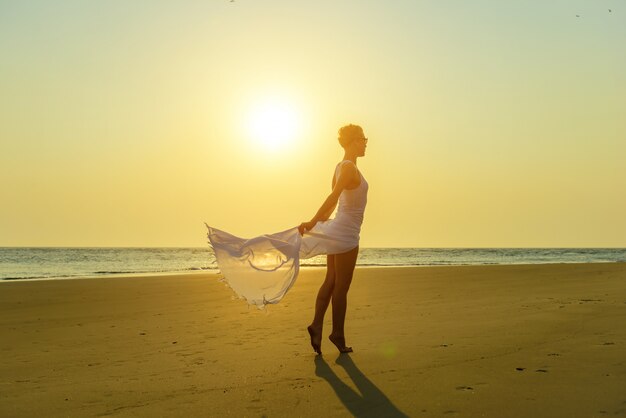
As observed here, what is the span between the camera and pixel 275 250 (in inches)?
279

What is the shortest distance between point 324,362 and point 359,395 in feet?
4.76

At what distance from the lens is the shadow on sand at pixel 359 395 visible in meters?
4.57

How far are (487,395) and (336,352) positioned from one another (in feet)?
8.02

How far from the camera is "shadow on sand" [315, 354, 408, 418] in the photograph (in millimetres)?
4570

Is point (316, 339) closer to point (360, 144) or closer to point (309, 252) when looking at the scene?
point (309, 252)

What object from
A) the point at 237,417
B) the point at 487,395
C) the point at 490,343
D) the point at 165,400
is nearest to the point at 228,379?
the point at 165,400

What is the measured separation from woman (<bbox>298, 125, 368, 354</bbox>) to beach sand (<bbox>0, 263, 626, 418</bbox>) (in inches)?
16.1

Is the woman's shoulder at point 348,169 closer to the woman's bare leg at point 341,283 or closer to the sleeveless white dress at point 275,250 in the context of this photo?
the sleeveless white dress at point 275,250

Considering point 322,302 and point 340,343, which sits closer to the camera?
point 340,343

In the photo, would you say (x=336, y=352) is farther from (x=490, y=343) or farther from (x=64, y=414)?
(x=64, y=414)

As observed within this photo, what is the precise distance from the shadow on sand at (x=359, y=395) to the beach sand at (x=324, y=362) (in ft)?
0.05

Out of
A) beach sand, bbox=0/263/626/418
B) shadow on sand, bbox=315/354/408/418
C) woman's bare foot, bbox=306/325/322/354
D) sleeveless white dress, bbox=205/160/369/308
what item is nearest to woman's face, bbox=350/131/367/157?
sleeveless white dress, bbox=205/160/369/308

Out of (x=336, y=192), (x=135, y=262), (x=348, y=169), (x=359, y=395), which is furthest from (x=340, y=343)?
(x=135, y=262)

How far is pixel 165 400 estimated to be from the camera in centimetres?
505
